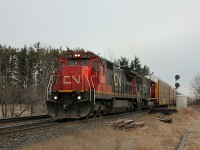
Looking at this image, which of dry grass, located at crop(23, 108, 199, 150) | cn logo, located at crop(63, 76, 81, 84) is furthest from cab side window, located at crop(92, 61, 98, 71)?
dry grass, located at crop(23, 108, 199, 150)

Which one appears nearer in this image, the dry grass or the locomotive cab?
the dry grass

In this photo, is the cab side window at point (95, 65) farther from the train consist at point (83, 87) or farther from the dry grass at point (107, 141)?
the dry grass at point (107, 141)

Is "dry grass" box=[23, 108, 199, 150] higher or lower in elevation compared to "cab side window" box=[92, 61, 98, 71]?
lower

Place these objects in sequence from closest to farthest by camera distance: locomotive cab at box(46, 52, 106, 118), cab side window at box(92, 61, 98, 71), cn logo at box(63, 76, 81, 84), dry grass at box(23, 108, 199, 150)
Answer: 1. dry grass at box(23, 108, 199, 150)
2. locomotive cab at box(46, 52, 106, 118)
3. cn logo at box(63, 76, 81, 84)
4. cab side window at box(92, 61, 98, 71)

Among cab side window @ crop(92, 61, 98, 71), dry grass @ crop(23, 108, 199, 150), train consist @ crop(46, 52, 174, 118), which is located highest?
cab side window @ crop(92, 61, 98, 71)

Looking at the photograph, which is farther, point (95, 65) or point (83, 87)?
point (95, 65)

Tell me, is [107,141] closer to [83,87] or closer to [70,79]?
[83,87]

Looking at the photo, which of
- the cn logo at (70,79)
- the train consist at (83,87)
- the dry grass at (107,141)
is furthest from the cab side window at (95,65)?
the dry grass at (107,141)

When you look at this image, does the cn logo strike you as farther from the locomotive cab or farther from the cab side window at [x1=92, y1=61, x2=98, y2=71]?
the cab side window at [x1=92, y1=61, x2=98, y2=71]

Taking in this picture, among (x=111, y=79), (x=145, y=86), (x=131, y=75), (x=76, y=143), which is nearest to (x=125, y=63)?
(x=145, y=86)

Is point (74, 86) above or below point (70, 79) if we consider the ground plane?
below

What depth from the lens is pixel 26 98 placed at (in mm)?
24031

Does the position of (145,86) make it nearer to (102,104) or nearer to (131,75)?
(131,75)

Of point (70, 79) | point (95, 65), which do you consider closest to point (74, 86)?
point (70, 79)
